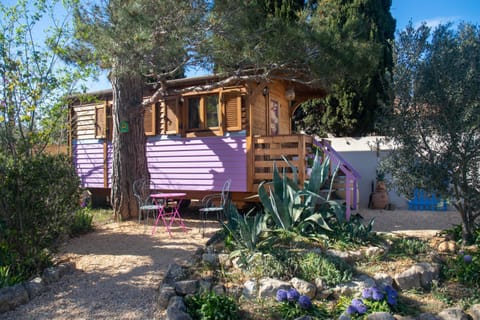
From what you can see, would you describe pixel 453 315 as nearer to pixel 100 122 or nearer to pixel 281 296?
pixel 281 296

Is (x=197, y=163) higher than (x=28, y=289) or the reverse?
higher

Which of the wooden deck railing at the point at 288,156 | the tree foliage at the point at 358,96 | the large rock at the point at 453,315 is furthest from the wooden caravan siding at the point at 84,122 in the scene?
the large rock at the point at 453,315

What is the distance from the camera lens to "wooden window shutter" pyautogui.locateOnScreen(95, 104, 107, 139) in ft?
30.6

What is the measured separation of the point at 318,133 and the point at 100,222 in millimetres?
7779

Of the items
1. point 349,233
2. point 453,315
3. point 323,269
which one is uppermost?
point 349,233

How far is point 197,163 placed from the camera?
26.2 feet

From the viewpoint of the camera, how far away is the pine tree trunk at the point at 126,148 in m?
7.23

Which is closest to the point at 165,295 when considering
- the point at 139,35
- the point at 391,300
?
the point at 391,300

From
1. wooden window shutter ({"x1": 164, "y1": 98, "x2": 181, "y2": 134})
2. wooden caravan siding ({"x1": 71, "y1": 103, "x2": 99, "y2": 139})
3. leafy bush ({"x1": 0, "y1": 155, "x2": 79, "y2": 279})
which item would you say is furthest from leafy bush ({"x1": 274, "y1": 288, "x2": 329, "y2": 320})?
wooden caravan siding ({"x1": 71, "y1": 103, "x2": 99, "y2": 139})

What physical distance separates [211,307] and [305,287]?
0.91m

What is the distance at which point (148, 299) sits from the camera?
3492mm

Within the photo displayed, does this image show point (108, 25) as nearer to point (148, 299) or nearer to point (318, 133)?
point (148, 299)

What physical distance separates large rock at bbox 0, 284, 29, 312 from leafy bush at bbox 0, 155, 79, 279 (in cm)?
30

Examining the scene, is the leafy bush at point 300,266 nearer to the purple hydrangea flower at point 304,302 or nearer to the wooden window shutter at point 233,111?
the purple hydrangea flower at point 304,302
